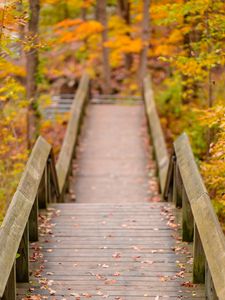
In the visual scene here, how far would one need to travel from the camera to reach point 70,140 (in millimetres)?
13797

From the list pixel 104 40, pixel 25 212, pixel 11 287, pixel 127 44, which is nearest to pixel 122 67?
pixel 127 44

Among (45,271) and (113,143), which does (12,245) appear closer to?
(45,271)

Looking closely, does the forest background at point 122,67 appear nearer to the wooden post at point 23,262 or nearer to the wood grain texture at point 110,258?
the wood grain texture at point 110,258

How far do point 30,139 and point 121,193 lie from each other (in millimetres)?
2883

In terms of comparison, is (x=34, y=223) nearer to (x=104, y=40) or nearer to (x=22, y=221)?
(x=22, y=221)

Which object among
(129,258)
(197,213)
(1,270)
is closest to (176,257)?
(129,258)

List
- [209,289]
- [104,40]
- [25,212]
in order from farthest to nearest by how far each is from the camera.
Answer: [104,40] → [25,212] → [209,289]

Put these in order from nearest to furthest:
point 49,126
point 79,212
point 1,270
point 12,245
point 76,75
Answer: point 1,270 < point 12,245 < point 79,212 < point 49,126 < point 76,75

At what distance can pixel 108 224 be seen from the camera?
28.0 ft

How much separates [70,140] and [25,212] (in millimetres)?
7705

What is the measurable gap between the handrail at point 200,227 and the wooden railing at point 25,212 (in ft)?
5.59

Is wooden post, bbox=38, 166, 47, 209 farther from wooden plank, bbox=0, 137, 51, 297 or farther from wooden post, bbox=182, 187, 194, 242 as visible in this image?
wooden post, bbox=182, 187, 194, 242

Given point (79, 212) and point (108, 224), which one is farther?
point (79, 212)

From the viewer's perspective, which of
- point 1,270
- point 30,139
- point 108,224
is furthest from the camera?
point 30,139
